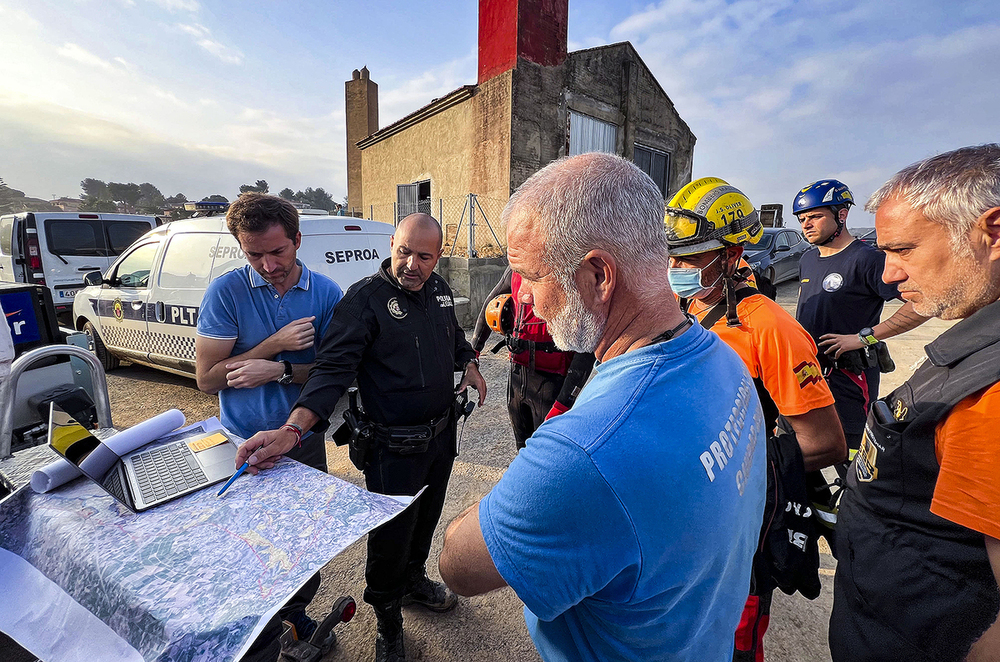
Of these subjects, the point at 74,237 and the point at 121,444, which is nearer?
the point at 121,444

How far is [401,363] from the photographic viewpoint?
2.09 meters

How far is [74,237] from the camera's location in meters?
8.38

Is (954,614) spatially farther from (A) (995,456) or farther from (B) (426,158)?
(B) (426,158)

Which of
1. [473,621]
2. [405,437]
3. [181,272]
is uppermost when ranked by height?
[181,272]

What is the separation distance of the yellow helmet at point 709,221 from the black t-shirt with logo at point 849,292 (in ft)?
5.08

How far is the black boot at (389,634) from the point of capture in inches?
81.0

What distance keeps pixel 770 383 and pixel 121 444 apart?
2.39 m

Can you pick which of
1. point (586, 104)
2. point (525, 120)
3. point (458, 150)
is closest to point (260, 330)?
point (525, 120)

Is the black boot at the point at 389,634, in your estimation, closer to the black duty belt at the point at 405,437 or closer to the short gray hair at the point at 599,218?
the black duty belt at the point at 405,437

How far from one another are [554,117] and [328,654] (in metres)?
10.8

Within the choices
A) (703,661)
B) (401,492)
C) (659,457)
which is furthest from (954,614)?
(401,492)

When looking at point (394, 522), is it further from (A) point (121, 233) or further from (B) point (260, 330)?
(A) point (121, 233)

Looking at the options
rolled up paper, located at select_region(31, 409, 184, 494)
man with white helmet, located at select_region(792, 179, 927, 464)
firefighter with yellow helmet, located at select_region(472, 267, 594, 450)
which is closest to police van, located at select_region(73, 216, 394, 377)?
firefighter with yellow helmet, located at select_region(472, 267, 594, 450)

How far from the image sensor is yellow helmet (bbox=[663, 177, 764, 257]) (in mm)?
1789
